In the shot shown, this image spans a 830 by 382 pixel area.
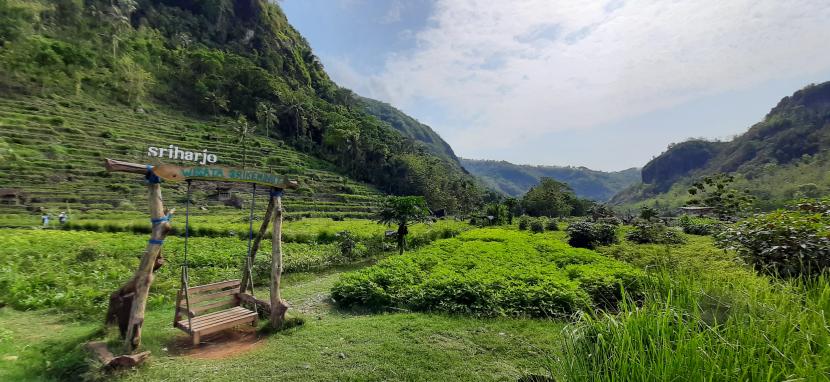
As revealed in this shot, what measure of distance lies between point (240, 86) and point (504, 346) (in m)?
82.3

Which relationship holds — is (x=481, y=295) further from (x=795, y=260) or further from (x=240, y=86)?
(x=240, y=86)

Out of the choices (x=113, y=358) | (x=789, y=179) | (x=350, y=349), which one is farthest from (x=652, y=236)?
(x=789, y=179)

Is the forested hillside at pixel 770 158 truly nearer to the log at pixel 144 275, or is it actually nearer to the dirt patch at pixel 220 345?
the dirt patch at pixel 220 345

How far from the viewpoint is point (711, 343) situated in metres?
2.62

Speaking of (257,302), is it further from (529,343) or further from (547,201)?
(547,201)

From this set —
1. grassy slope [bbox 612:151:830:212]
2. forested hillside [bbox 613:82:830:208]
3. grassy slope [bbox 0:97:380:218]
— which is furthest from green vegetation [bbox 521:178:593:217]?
grassy slope [bbox 612:151:830:212]

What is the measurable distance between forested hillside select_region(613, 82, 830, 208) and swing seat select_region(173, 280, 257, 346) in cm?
7573

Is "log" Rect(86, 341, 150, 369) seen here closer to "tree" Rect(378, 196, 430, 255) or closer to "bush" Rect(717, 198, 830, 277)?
"bush" Rect(717, 198, 830, 277)

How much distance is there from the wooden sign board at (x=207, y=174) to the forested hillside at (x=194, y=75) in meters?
45.1

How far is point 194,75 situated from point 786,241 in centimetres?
8529

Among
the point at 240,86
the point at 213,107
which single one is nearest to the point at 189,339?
the point at 213,107

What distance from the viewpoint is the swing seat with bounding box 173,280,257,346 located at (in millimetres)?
6703

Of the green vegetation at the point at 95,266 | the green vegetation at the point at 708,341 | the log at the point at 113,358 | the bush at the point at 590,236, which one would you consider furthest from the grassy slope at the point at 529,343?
the bush at the point at 590,236

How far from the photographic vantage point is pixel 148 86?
209 ft
